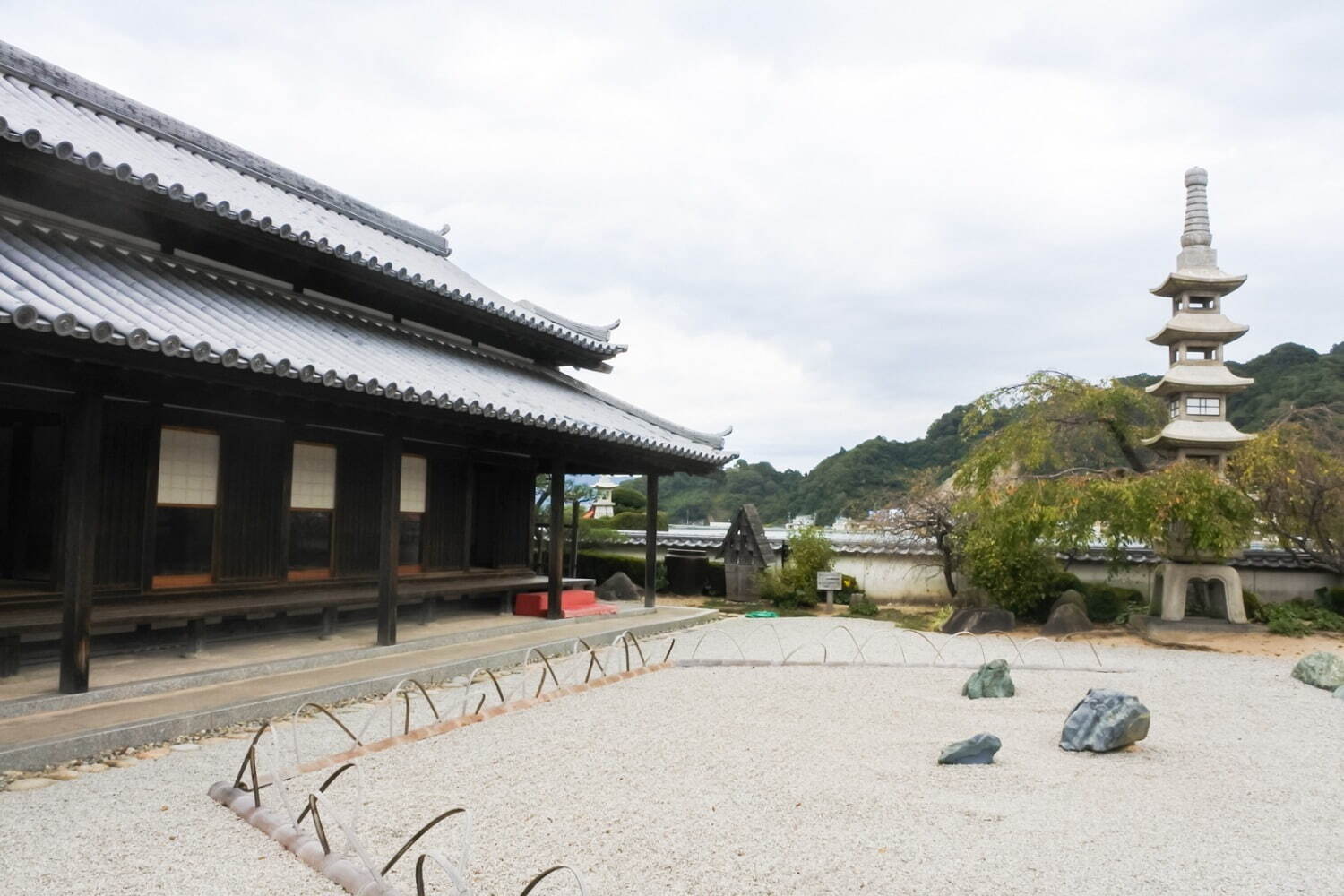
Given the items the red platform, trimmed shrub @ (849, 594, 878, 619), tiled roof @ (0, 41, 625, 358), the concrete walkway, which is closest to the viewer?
the concrete walkway

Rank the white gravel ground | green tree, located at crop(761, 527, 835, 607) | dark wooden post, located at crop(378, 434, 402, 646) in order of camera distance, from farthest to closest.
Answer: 1. green tree, located at crop(761, 527, 835, 607)
2. dark wooden post, located at crop(378, 434, 402, 646)
3. the white gravel ground

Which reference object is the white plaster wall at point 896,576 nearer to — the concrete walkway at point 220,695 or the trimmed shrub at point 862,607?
the trimmed shrub at point 862,607

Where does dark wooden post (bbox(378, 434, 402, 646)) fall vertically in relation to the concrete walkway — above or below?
above

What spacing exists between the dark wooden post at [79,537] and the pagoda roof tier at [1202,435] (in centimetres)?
1425

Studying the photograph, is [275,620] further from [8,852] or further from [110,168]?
[8,852]

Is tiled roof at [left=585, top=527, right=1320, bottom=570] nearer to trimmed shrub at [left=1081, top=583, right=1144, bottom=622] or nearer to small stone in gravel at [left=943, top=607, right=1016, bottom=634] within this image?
trimmed shrub at [left=1081, top=583, right=1144, bottom=622]

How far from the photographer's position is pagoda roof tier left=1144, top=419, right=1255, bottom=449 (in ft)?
45.5

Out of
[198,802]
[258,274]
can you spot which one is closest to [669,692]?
[198,802]

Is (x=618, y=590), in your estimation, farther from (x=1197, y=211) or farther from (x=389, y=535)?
(x=1197, y=211)

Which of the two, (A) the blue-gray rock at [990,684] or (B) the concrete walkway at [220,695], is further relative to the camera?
(A) the blue-gray rock at [990,684]

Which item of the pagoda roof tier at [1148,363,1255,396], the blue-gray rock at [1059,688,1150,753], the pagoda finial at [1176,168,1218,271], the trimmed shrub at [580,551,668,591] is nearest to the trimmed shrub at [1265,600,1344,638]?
the pagoda roof tier at [1148,363,1255,396]

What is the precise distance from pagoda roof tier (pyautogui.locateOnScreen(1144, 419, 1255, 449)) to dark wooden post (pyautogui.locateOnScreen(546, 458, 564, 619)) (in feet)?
31.4

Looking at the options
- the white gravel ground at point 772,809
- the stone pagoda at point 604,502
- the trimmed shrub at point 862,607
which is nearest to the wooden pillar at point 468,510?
the white gravel ground at point 772,809

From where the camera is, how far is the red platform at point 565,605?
12938 millimetres
